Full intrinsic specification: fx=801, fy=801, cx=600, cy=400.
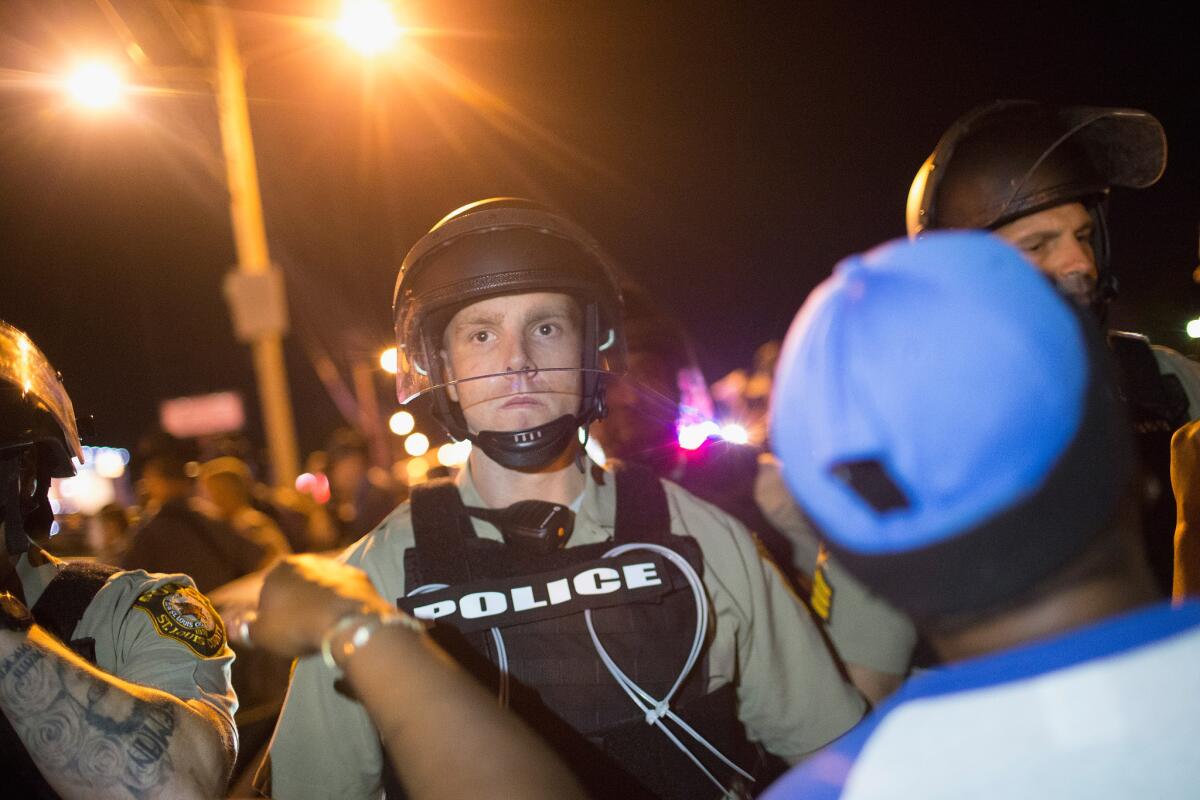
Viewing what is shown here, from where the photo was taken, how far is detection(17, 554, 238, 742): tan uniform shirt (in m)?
1.96

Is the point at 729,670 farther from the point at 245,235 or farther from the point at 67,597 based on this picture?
the point at 245,235

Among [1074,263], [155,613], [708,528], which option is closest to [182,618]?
[155,613]

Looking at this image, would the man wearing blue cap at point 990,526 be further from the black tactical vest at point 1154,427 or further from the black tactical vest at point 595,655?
the black tactical vest at point 1154,427

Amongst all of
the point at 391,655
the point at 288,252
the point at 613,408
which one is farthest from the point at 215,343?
the point at 391,655

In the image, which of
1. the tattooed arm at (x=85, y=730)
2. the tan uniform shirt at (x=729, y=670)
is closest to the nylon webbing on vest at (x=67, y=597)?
the tattooed arm at (x=85, y=730)

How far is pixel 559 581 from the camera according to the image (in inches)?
84.6

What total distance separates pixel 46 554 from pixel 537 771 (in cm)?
176

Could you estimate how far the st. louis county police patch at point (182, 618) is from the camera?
202cm

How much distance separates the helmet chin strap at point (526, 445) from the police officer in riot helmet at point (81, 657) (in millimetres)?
876

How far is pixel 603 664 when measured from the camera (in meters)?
2.10

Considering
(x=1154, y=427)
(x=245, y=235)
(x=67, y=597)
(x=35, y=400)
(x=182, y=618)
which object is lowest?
(x=1154, y=427)

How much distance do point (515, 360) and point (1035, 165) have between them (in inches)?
74.0

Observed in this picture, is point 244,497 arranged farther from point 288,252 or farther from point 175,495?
point 288,252

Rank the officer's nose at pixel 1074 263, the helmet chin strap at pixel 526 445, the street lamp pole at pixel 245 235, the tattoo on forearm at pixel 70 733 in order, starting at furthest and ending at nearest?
the street lamp pole at pixel 245 235, the officer's nose at pixel 1074 263, the helmet chin strap at pixel 526 445, the tattoo on forearm at pixel 70 733
